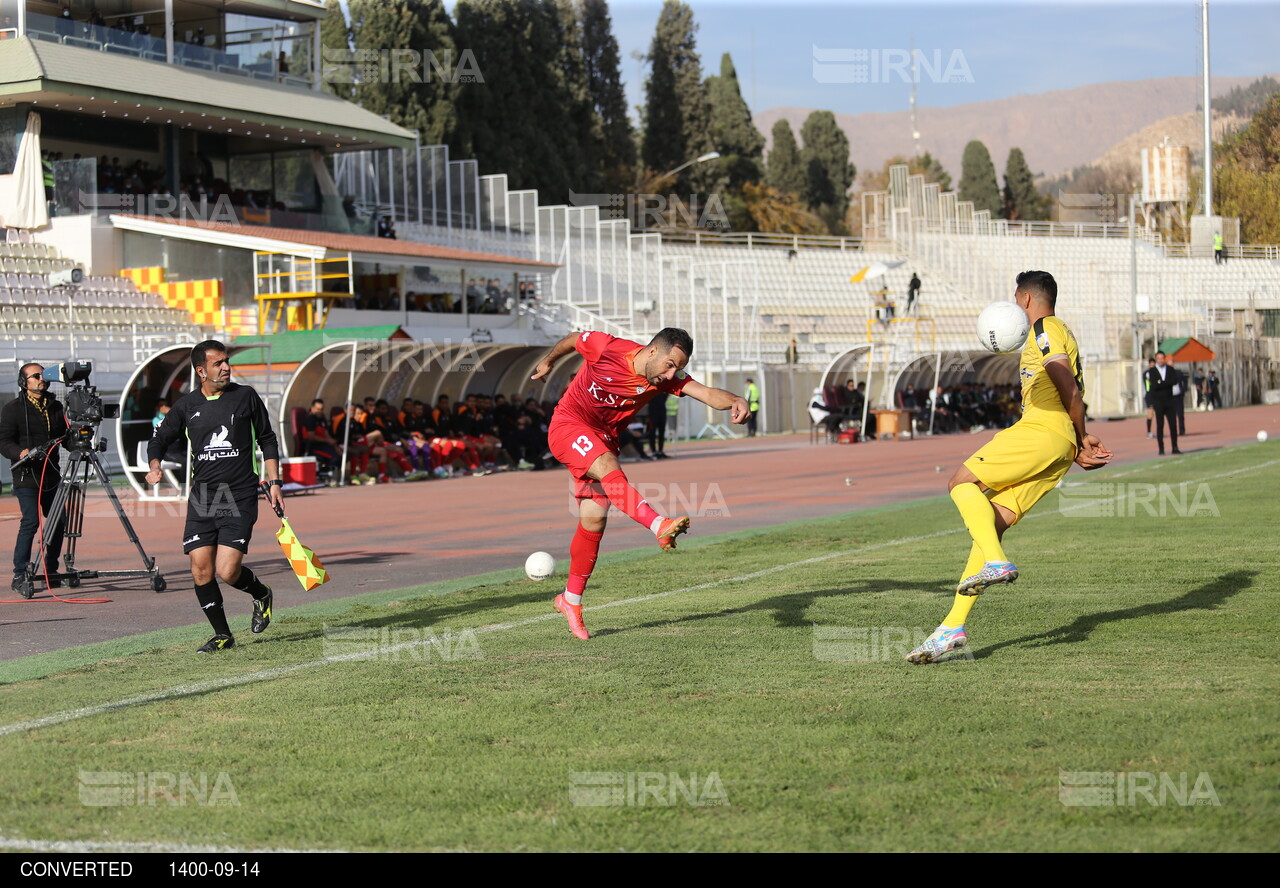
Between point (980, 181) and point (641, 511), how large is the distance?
102m

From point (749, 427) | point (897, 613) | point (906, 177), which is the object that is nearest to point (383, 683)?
point (897, 613)

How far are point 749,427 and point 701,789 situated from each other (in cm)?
4185

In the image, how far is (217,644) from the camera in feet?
28.7

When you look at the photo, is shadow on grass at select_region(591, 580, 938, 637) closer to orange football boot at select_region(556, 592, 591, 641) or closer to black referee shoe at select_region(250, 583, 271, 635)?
orange football boot at select_region(556, 592, 591, 641)

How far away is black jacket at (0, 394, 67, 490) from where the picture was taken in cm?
1213

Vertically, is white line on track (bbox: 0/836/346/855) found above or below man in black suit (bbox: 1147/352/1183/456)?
below

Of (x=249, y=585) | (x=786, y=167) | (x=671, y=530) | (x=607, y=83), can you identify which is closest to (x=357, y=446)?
(x=249, y=585)

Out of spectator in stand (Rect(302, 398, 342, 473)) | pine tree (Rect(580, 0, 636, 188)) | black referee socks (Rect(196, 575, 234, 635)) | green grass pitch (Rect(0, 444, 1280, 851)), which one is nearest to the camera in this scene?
green grass pitch (Rect(0, 444, 1280, 851))

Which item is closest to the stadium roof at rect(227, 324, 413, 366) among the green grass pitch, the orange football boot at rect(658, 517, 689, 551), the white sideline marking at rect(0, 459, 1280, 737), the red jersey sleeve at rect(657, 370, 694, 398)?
the white sideline marking at rect(0, 459, 1280, 737)

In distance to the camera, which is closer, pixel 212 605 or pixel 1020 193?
pixel 212 605

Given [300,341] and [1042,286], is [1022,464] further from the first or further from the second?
[300,341]

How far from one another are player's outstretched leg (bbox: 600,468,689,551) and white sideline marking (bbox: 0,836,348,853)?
3389 mm

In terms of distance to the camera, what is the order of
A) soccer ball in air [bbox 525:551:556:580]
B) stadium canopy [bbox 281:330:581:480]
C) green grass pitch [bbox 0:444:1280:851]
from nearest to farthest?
green grass pitch [bbox 0:444:1280:851] → soccer ball in air [bbox 525:551:556:580] → stadium canopy [bbox 281:330:581:480]
